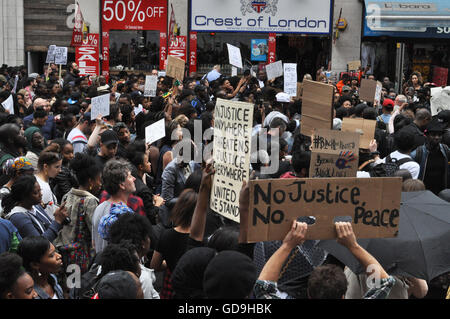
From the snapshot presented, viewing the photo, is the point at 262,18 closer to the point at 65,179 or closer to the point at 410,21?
the point at 410,21

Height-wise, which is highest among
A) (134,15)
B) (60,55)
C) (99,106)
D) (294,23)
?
(134,15)

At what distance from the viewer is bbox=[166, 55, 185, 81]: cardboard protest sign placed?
1262cm

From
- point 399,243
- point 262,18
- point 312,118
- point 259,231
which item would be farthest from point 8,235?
point 262,18

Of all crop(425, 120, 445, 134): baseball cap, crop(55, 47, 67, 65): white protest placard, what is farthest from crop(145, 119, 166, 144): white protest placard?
crop(55, 47, 67, 65): white protest placard

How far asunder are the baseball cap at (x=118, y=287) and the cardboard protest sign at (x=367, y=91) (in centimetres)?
920

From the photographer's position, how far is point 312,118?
23.8ft

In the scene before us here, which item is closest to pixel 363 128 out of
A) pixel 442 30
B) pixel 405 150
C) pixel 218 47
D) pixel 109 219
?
pixel 405 150

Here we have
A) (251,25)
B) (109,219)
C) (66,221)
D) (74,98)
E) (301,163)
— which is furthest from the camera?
(251,25)

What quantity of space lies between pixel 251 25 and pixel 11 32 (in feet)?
30.3

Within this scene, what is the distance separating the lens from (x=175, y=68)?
12.7 meters

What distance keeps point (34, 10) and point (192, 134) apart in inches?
719

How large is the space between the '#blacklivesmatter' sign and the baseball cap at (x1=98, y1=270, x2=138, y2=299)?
Answer: 69.8 feet

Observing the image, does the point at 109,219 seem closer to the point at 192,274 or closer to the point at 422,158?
the point at 192,274

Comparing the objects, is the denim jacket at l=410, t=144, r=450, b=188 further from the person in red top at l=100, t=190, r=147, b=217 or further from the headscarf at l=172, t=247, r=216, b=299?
the headscarf at l=172, t=247, r=216, b=299
